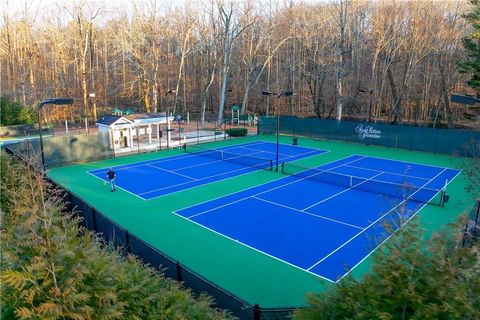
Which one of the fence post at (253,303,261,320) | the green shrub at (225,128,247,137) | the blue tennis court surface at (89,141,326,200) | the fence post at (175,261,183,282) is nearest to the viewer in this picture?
the fence post at (253,303,261,320)

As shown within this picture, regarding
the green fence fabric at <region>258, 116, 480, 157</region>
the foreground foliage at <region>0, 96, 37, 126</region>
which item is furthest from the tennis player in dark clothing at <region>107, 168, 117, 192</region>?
the foreground foliage at <region>0, 96, 37, 126</region>

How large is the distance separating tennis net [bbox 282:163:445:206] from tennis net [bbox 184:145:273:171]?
5.58 ft

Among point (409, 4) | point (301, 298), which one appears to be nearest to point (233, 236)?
point (301, 298)

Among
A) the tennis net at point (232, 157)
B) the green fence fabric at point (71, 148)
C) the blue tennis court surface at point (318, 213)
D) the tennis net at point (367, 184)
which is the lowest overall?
the blue tennis court surface at point (318, 213)

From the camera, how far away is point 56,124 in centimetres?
4559

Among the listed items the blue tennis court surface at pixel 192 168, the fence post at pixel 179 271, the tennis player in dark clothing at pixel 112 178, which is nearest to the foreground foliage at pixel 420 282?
the fence post at pixel 179 271

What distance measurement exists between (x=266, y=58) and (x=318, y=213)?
40.6 metres

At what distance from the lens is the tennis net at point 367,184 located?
19.4m

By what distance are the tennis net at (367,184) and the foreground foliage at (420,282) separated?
14.4m

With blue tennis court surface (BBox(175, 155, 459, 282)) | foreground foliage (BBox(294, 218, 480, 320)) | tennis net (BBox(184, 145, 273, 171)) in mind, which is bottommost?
blue tennis court surface (BBox(175, 155, 459, 282))

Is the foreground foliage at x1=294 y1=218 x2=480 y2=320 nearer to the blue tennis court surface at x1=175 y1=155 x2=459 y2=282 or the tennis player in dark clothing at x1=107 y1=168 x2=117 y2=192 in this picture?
the blue tennis court surface at x1=175 y1=155 x2=459 y2=282

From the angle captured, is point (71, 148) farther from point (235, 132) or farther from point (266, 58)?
point (266, 58)

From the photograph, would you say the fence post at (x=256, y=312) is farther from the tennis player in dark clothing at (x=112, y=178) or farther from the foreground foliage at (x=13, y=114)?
the foreground foliage at (x=13, y=114)

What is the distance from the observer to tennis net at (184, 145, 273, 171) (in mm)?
26938
